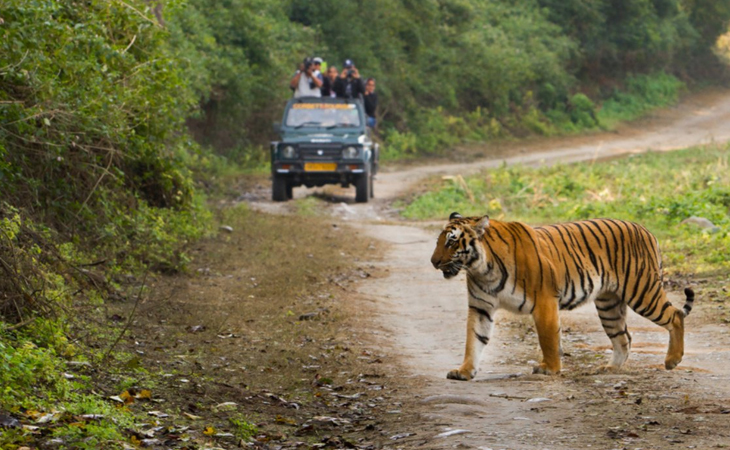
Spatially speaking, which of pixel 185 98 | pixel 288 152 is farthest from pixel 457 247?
pixel 288 152

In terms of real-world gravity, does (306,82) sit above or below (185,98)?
above

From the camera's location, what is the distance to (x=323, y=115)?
72.4ft

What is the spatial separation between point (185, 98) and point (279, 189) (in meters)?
6.45

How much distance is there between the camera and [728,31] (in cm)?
5334

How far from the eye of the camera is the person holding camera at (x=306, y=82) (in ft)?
75.1

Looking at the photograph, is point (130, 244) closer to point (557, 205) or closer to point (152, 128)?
point (152, 128)

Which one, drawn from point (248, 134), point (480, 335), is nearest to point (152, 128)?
point (480, 335)

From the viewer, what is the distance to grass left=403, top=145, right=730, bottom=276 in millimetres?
14252

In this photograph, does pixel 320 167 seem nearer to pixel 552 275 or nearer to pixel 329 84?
pixel 329 84

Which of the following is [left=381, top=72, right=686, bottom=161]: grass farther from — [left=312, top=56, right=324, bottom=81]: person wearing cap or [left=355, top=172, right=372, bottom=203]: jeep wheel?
[left=355, top=172, right=372, bottom=203]: jeep wheel

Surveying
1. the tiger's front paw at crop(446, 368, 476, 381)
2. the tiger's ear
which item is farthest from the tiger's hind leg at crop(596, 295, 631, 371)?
the tiger's ear

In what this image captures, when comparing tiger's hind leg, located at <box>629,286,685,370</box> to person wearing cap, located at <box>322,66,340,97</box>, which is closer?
tiger's hind leg, located at <box>629,286,685,370</box>

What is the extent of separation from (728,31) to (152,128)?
1799 inches

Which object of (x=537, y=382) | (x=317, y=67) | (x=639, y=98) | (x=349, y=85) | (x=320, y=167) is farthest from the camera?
(x=639, y=98)
